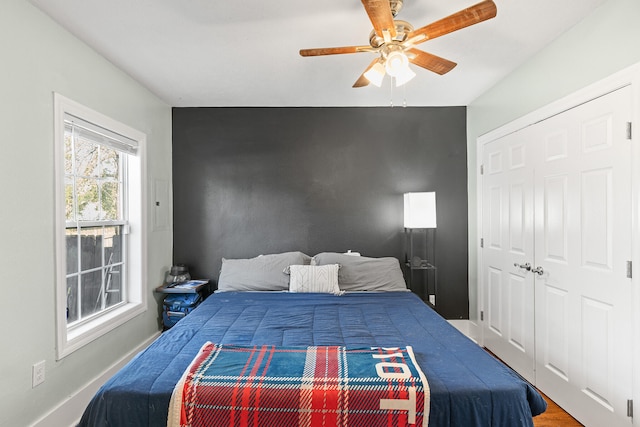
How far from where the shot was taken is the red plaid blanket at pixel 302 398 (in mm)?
1462

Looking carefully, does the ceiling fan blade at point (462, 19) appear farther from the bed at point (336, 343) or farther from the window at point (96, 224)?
the window at point (96, 224)

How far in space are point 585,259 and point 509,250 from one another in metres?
0.86

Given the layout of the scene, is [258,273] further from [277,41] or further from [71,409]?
[277,41]

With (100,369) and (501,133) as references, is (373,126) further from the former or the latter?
(100,369)

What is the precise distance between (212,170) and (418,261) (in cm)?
242

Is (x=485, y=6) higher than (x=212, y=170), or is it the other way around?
(x=485, y=6)

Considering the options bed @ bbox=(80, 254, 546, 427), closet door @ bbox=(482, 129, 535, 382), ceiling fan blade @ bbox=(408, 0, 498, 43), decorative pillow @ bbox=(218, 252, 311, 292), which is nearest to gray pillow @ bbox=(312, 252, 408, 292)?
bed @ bbox=(80, 254, 546, 427)

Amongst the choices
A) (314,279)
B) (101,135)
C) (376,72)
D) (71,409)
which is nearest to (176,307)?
(71,409)

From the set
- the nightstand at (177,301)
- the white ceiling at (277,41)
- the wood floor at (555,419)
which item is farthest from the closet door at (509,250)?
the nightstand at (177,301)

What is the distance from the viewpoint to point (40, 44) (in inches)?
81.5

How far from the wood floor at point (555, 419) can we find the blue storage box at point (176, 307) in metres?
2.99

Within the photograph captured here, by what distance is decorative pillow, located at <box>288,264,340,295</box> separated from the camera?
3260mm

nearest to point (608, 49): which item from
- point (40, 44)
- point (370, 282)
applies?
point (370, 282)

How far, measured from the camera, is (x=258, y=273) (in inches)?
136
